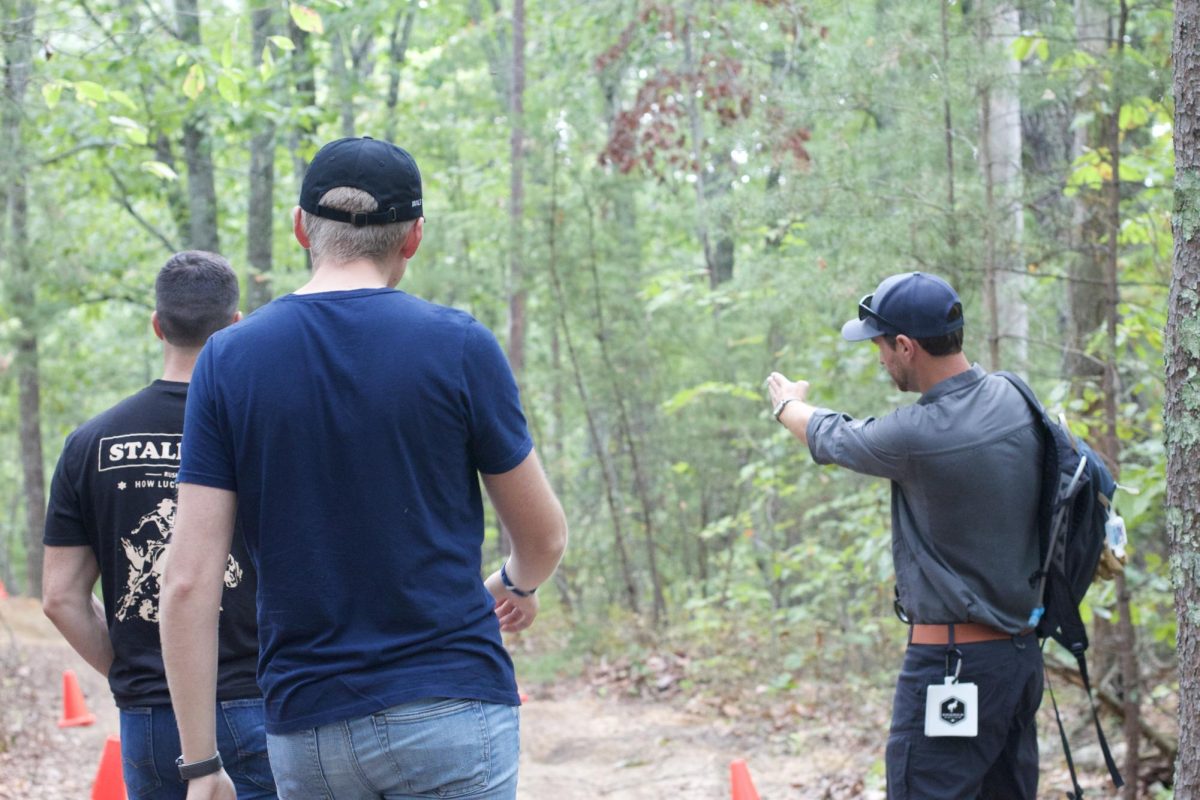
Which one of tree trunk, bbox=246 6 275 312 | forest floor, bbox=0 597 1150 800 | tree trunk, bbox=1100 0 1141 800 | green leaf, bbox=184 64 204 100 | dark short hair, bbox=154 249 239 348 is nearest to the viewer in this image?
dark short hair, bbox=154 249 239 348

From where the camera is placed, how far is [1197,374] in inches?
117

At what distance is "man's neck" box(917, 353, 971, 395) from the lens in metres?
3.65

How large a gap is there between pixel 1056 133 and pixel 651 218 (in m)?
11.0

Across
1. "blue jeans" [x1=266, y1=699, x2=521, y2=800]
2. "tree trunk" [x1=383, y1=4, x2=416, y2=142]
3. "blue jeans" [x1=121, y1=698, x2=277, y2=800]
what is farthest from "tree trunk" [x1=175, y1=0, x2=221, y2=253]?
"blue jeans" [x1=266, y1=699, x2=521, y2=800]

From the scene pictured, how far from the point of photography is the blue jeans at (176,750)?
9.60ft

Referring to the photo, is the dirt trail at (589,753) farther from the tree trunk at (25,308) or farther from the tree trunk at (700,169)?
the tree trunk at (25,308)

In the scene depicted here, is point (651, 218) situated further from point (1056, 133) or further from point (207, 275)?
point (207, 275)

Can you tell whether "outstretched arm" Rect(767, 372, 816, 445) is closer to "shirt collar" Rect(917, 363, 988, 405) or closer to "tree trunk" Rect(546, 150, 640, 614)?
"shirt collar" Rect(917, 363, 988, 405)

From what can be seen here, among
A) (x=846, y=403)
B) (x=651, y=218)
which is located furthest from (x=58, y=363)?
(x=846, y=403)

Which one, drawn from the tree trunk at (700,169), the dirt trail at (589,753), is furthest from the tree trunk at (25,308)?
the tree trunk at (700,169)

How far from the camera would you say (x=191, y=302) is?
3.10m

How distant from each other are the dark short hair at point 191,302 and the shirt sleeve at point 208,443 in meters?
0.96

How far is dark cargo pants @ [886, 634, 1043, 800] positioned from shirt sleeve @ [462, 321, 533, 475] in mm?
1804

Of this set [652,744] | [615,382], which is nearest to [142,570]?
[652,744]
